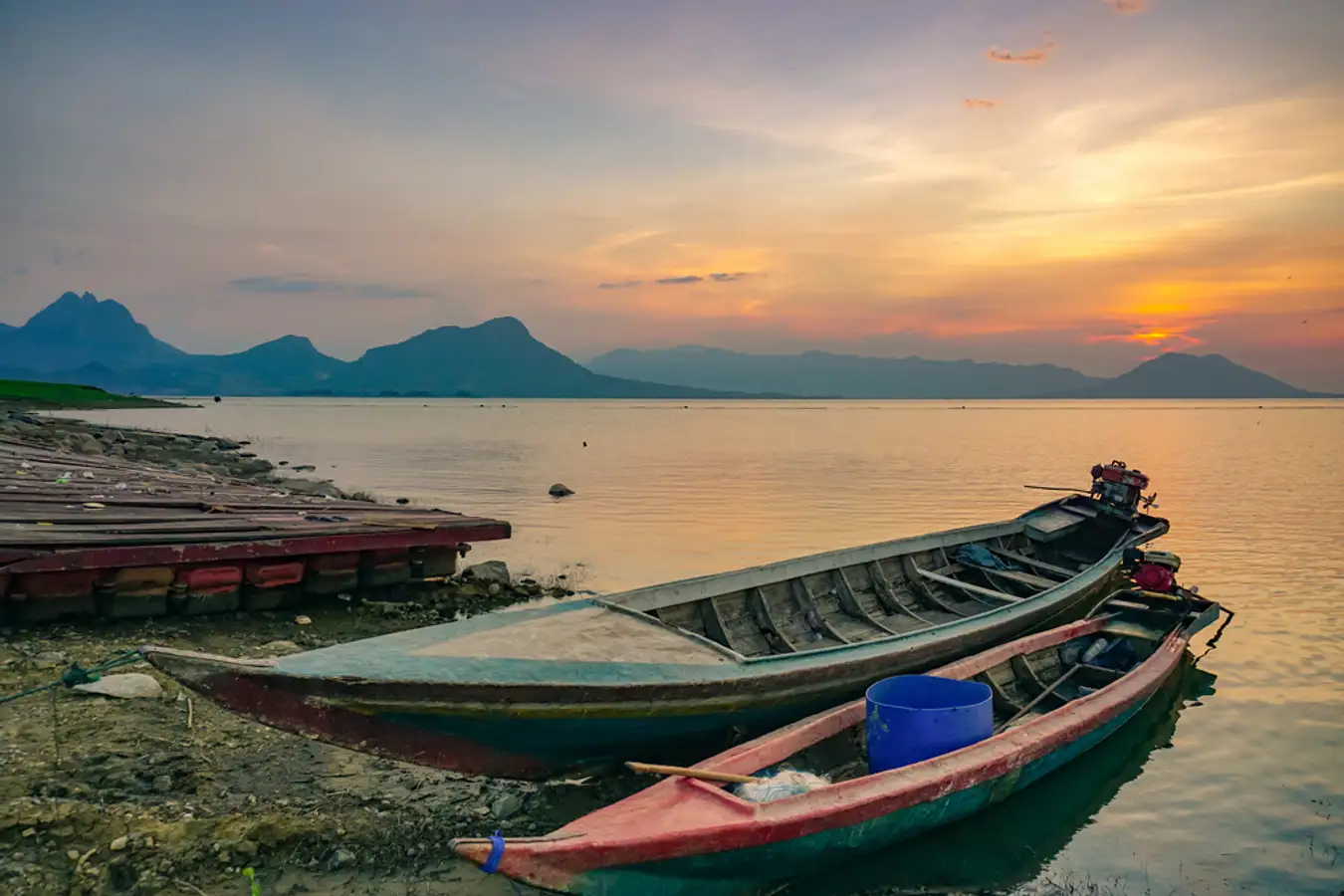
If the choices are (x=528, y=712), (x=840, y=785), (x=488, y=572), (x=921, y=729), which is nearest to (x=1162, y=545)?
(x=488, y=572)

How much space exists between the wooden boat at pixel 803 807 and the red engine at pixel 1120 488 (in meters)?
8.60

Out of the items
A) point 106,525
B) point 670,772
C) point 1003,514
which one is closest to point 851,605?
point 670,772

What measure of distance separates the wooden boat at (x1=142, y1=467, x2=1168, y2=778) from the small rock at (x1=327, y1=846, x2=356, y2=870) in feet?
2.39

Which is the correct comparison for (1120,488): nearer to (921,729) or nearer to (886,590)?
(886,590)

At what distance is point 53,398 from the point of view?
252ft

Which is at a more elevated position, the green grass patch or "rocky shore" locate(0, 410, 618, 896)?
the green grass patch

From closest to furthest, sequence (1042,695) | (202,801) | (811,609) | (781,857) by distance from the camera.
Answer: (781,857) < (202,801) < (1042,695) < (811,609)

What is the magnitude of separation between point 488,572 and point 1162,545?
1930 cm

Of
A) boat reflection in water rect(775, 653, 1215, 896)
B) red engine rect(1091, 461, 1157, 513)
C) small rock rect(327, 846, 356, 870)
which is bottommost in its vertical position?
boat reflection in water rect(775, 653, 1215, 896)

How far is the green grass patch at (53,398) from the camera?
6488cm

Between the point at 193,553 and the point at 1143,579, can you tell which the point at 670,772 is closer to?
the point at 193,553

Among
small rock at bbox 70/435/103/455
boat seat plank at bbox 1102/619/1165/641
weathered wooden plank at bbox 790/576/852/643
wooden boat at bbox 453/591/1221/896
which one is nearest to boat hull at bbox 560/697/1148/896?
wooden boat at bbox 453/591/1221/896

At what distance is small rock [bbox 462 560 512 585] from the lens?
1439cm

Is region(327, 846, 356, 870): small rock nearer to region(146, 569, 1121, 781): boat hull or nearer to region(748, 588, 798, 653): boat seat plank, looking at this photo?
region(146, 569, 1121, 781): boat hull
